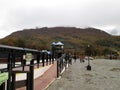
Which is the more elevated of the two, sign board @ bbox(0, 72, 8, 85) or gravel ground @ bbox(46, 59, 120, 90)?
sign board @ bbox(0, 72, 8, 85)

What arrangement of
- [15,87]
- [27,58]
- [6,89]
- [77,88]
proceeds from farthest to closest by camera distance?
[77,88] < [27,58] < [15,87] < [6,89]

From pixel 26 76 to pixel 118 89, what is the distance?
21.9 feet

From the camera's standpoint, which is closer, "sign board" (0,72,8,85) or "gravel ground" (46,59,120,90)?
"sign board" (0,72,8,85)

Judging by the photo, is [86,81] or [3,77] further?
[86,81]

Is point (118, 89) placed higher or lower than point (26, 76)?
lower

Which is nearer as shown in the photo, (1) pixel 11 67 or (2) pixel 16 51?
(1) pixel 11 67

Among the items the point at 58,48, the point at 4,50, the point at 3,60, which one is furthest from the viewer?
the point at 58,48

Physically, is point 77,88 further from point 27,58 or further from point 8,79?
point 8,79

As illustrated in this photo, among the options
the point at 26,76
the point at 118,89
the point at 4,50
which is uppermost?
the point at 4,50

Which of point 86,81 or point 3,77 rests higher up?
point 3,77

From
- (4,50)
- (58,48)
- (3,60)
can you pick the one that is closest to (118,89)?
(3,60)

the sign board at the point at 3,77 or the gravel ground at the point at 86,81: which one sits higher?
the sign board at the point at 3,77

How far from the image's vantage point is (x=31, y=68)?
330 inches

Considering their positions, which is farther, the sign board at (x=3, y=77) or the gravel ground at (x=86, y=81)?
the gravel ground at (x=86, y=81)
